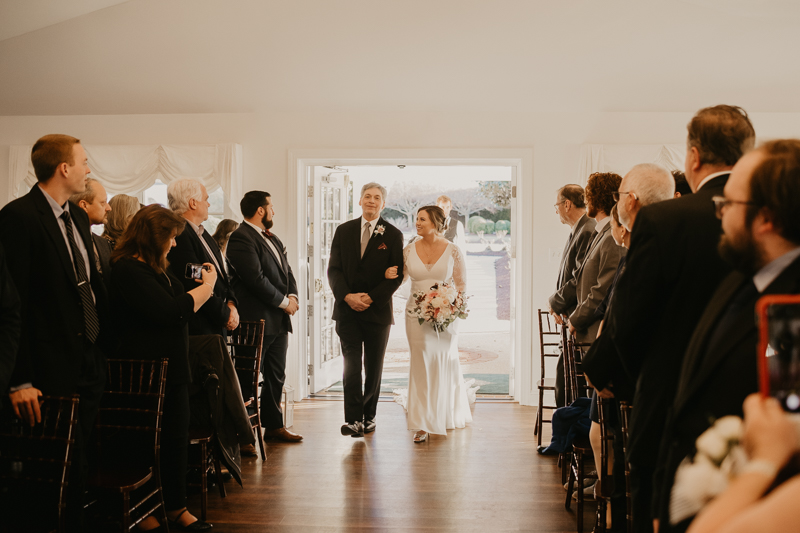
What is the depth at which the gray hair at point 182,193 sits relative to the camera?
147 inches

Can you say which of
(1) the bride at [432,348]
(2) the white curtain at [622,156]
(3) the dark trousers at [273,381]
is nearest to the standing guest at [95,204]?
(3) the dark trousers at [273,381]

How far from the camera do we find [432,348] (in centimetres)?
502

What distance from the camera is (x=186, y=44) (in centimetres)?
568

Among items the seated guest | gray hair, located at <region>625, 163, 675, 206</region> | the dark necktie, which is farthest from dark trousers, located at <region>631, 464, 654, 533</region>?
the dark necktie

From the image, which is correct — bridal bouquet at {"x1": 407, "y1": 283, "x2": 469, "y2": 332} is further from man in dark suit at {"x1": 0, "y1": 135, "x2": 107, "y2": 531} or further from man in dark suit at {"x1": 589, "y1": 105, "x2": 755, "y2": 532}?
man in dark suit at {"x1": 589, "y1": 105, "x2": 755, "y2": 532}

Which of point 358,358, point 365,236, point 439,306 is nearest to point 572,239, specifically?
point 439,306

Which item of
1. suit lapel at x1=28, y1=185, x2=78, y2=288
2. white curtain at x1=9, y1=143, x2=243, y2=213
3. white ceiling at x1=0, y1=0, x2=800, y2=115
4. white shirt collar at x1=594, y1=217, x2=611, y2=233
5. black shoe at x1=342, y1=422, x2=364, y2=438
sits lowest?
black shoe at x1=342, y1=422, x2=364, y2=438

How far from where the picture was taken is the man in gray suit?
11.1 feet

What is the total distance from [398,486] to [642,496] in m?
2.24

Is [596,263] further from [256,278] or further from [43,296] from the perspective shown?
[43,296]

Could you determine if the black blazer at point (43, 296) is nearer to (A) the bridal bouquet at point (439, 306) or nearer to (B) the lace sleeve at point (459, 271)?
(A) the bridal bouquet at point (439, 306)

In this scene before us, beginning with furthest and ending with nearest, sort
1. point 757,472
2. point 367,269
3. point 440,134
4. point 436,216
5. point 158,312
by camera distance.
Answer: point 440,134 → point 436,216 → point 367,269 → point 158,312 → point 757,472

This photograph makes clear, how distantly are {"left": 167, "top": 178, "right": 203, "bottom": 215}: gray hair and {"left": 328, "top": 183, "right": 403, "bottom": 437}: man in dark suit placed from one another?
1510mm

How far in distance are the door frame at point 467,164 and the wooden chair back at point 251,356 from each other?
1758 millimetres
